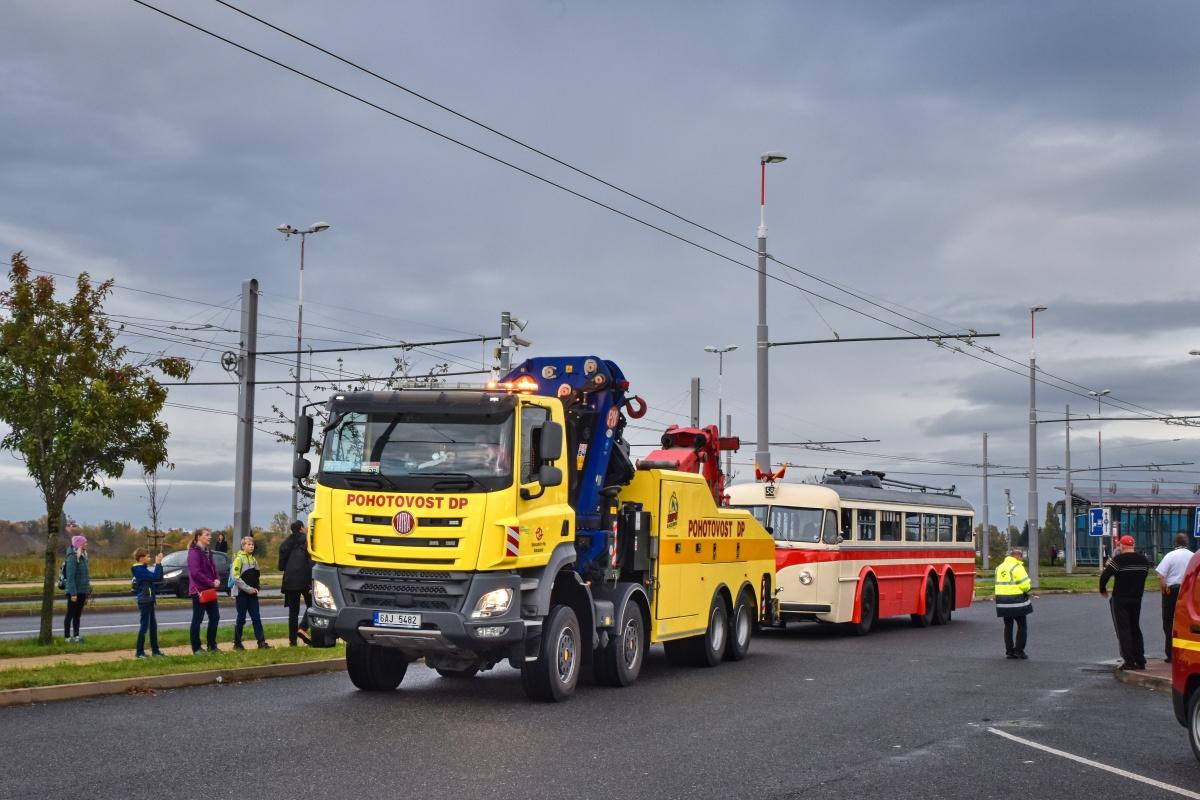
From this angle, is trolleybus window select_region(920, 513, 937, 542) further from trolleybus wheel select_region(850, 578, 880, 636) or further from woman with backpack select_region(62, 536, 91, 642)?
woman with backpack select_region(62, 536, 91, 642)

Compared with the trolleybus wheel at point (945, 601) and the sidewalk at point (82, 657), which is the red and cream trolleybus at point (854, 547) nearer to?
the trolleybus wheel at point (945, 601)

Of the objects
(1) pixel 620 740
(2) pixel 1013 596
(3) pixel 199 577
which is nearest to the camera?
(1) pixel 620 740

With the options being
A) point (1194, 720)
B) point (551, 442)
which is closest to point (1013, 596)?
point (1194, 720)

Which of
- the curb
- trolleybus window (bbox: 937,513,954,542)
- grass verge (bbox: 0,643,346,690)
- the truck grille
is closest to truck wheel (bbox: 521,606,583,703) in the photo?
the truck grille

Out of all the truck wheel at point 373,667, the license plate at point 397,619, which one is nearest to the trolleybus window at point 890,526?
the truck wheel at point 373,667

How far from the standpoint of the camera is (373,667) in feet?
46.9

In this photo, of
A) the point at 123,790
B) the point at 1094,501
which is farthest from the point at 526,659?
the point at 1094,501

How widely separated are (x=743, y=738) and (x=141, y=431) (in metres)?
13.4

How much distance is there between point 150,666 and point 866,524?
46.6 ft

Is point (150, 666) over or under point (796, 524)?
under

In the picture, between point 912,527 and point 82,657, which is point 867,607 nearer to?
point 912,527

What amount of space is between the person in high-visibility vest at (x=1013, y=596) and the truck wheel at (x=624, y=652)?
7.22 m

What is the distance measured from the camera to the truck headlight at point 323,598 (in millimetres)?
13175

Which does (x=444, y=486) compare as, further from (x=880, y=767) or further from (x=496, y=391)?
(x=880, y=767)
